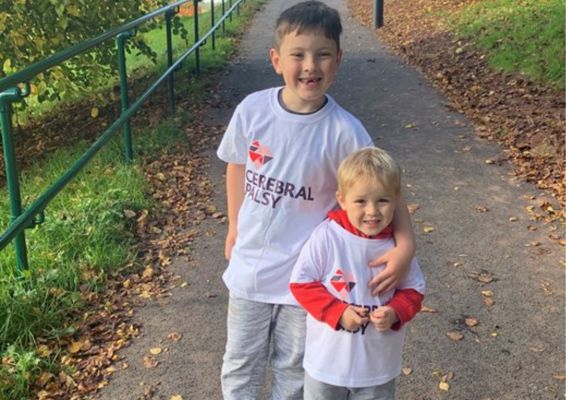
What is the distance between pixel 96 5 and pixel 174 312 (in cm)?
432

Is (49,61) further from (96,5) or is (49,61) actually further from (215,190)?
(96,5)

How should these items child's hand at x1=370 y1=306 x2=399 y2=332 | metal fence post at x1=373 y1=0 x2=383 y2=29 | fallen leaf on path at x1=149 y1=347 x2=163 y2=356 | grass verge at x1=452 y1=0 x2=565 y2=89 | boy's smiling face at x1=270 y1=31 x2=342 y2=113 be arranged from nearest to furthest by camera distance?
1. child's hand at x1=370 y1=306 x2=399 y2=332
2. boy's smiling face at x1=270 y1=31 x2=342 y2=113
3. fallen leaf on path at x1=149 y1=347 x2=163 y2=356
4. grass verge at x1=452 y1=0 x2=565 y2=89
5. metal fence post at x1=373 y1=0 x2=383 y2=29

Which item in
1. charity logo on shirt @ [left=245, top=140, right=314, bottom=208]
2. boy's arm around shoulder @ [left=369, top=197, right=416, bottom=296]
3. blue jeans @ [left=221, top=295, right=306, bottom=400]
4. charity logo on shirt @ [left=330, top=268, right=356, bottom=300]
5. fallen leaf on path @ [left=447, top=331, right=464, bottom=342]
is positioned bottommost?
fallen leaf on path @ [left=447, top=331, right=464, bottom=342]

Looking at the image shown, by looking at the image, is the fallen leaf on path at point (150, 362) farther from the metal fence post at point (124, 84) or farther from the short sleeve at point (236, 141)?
the metal fence post at point (124, 84)

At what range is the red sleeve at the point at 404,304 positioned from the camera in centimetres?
203

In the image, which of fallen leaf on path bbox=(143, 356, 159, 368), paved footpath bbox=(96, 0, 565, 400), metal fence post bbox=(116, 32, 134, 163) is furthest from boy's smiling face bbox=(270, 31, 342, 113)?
metal fence post bbox=(116, 32, 134, 163)

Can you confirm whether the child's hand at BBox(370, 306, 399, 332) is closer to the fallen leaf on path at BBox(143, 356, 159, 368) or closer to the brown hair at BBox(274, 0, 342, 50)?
the brown hair at BBox(274, 0, 342, 50)

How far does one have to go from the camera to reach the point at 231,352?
8.08ft

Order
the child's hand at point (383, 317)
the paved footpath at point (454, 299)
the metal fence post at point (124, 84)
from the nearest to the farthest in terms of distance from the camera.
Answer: the child's hand at point (383, 317) < the paved footpath at point (454, 299) < the metal fence post at point (124, 84)

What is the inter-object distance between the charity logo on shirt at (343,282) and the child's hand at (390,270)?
0.05 metres

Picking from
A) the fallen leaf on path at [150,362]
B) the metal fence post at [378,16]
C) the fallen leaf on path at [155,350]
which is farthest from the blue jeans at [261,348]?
the metal fence post at [378,16]

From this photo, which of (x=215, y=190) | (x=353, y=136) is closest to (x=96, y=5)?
(x=215, y=190)

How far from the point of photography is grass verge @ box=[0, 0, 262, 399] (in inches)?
129

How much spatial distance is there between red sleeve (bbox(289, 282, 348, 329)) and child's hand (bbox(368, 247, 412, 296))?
0.11 metres
